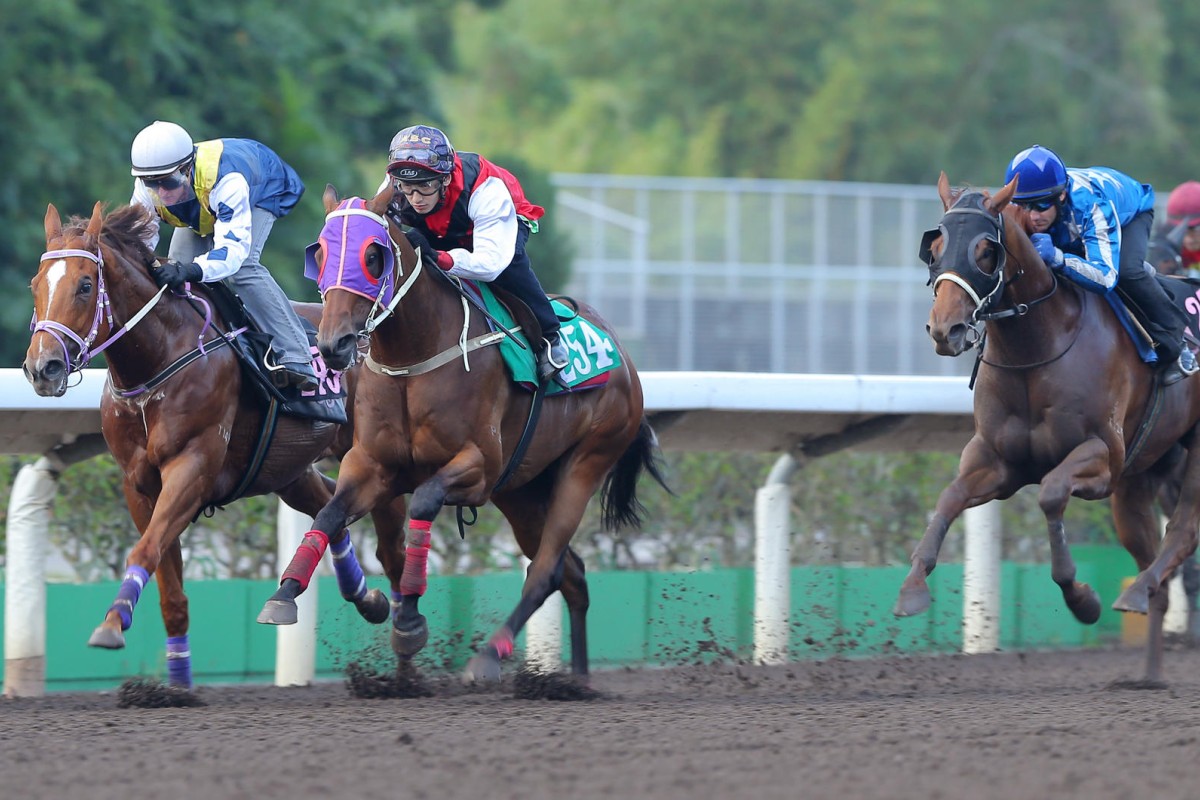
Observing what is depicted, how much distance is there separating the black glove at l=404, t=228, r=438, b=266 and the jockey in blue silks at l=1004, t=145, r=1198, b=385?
2.05m

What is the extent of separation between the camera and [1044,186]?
6184 mm

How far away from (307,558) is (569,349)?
135 cm

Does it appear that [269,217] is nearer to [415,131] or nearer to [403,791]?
[415,131]

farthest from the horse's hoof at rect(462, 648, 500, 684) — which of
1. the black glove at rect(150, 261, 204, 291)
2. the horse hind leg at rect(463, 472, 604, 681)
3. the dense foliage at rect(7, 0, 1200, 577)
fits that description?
the dense foliage at rect(7, 0, 1200, 577)

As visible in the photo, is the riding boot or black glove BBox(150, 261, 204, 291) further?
the riding boot

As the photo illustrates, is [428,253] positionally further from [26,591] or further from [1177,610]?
[1177,610]

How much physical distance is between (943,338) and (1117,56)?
30.6 metres

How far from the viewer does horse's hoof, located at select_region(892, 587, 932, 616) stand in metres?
5.71

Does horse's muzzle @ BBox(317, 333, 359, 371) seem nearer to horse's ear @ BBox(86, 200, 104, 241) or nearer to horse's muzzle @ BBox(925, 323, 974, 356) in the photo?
horse's ear @ BBox(86, 200, 104, 241)

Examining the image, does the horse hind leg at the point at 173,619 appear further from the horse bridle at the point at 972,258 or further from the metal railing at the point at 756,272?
the metal railing at the point at 756,272

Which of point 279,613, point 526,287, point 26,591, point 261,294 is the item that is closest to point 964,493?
point 526,287

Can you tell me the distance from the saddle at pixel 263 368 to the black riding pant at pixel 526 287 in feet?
2.28

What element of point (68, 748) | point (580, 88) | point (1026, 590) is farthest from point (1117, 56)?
point (68, 748)

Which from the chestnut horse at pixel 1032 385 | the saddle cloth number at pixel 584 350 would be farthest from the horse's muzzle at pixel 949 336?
the saddle cloth number at pixel 584 350
